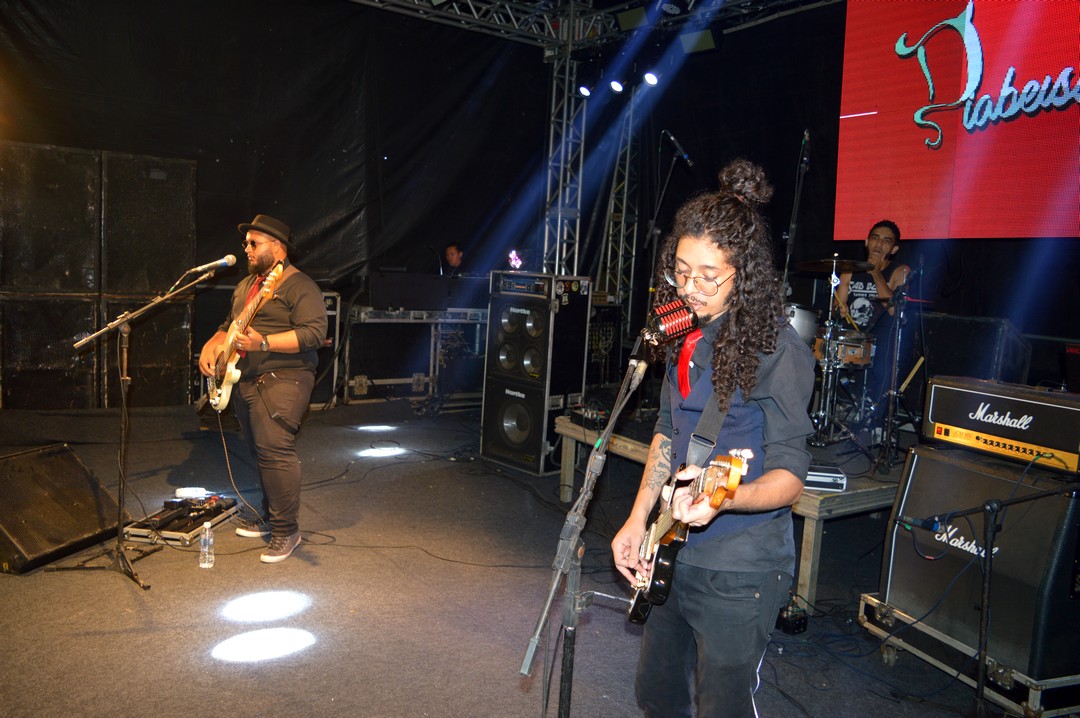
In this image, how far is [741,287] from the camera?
195cm

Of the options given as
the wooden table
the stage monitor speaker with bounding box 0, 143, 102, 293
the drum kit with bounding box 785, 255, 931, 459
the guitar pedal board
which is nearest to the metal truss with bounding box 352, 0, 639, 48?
the stage monitor speaker with bounding box 0, 143, 102, 293

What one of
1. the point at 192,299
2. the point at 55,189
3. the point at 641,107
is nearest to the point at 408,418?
the point at 192,299

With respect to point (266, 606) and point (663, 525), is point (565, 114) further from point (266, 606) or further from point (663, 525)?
point (663, 525)

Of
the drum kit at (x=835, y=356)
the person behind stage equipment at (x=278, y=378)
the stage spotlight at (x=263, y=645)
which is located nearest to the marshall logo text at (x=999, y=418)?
the drum kit at (x=835, y=356)

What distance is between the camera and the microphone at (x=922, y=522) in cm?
321

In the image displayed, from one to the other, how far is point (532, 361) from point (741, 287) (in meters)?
4.41

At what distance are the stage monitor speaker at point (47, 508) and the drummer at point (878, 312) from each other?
501 centimetres

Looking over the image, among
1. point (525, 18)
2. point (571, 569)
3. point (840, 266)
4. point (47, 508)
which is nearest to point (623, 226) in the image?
point (525, 18)

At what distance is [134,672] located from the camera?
10.4 ft

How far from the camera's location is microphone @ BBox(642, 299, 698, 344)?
6.40 ft

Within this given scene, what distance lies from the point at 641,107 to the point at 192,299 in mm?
5383

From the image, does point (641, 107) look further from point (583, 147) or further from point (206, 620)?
point (206, 620)

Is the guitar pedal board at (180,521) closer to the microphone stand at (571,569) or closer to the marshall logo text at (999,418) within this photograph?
the microphone stand at (571,569)

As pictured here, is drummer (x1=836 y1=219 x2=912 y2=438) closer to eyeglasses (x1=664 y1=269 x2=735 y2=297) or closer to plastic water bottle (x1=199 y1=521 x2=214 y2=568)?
eyeglasses (x1=664 y1=269 x2=735 y2=297)
